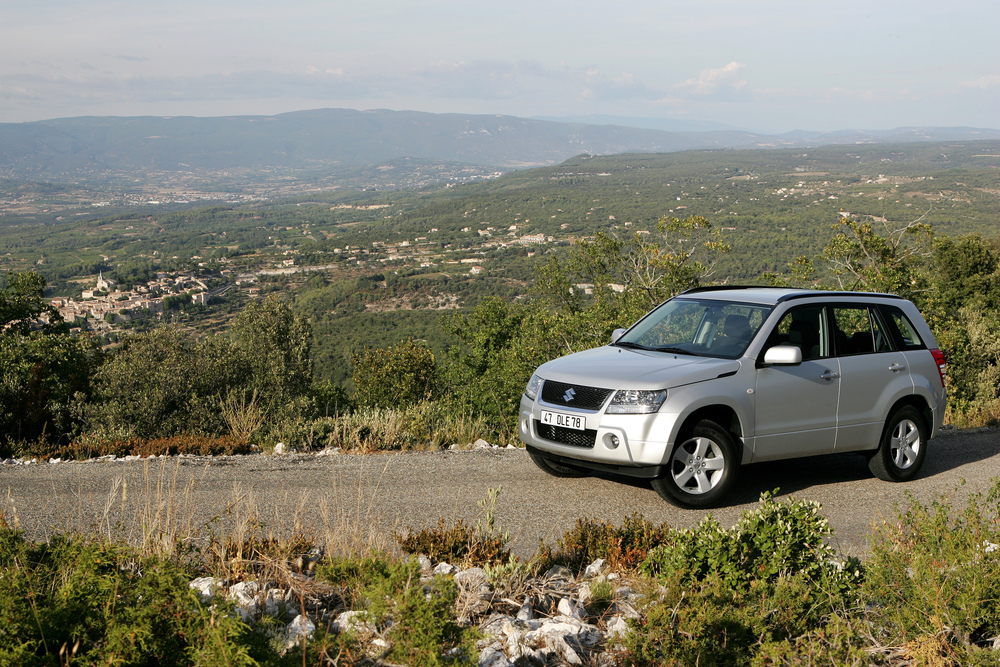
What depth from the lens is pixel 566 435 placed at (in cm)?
614

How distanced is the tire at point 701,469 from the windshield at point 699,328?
76cm

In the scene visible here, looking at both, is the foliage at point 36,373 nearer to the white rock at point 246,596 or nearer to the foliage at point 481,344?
the white rock at point 246,596

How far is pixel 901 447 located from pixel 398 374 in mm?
31747

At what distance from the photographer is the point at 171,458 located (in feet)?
25.4

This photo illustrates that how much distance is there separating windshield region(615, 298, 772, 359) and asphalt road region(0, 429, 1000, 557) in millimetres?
1274

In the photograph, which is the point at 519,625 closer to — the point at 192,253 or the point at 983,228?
the point at 983,228

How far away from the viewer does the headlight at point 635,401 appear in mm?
5785

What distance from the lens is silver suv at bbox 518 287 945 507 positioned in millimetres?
5875

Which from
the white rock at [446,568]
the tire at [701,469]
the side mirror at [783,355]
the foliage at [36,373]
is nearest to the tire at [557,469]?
the tire at [701,469]

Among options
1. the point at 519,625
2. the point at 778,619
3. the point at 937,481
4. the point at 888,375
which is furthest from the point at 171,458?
the point at 937,481

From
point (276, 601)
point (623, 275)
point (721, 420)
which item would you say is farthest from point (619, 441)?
point (623, 275)

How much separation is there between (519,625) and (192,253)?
154 m

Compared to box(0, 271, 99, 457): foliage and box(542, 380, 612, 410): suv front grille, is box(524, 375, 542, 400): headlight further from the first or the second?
box(0, 271, 99, 457): foliage

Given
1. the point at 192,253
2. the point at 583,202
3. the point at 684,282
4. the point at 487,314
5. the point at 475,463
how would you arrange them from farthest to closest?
the point at 583,202, the point at 192,253, the point at 487,314, the point at 684,282, the point at 475,463
